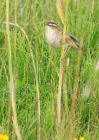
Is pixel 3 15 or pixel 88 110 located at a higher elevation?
pixel 3 15

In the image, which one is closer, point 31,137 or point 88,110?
point 31,137

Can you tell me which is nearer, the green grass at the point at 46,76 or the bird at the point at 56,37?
the green grass at the point at 46,76

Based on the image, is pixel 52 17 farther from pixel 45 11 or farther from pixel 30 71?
pixel 30 71

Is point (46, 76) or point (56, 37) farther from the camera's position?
point (56, 37)

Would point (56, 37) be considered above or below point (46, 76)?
above

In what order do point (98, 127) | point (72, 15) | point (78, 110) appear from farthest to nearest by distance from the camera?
point (72, 15)
point (78, 110)
point (98, 127)

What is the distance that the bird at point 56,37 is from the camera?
14.5ft

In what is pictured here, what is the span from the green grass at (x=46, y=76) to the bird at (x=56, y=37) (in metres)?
0.08

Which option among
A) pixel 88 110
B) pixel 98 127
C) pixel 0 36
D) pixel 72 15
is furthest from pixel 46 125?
pixel 72 15

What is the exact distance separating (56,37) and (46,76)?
39 centimetres

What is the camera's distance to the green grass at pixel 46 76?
3289mm

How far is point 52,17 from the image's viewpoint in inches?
211

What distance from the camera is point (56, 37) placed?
446 cm

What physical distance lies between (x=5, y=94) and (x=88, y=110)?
64cm
